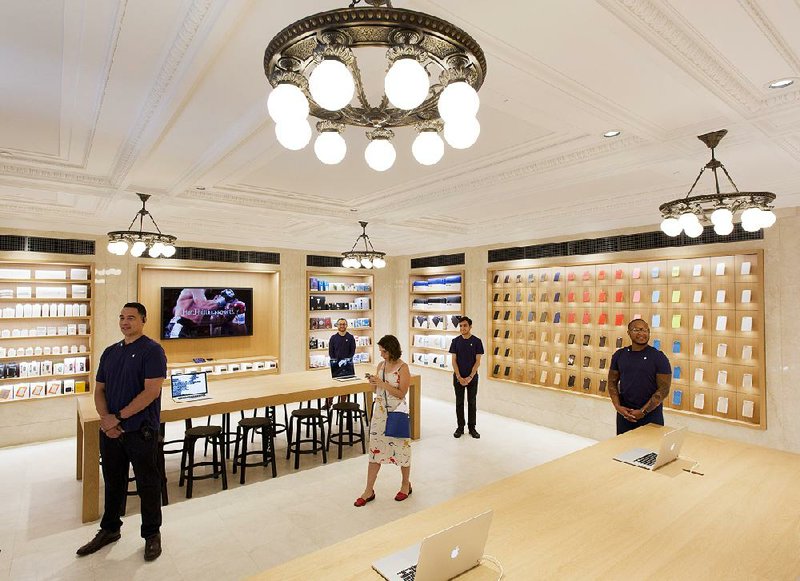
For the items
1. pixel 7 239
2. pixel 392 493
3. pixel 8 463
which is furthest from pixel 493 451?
pixel 7 239

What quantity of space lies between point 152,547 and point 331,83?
11.3 ft

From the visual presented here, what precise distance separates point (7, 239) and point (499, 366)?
710 cm

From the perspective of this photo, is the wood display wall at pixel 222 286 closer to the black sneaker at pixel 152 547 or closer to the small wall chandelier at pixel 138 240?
the small wall chandelier at pixel 138 240

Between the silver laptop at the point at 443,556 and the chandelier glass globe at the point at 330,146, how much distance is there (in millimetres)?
1238

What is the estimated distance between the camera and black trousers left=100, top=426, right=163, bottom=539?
10.3ft

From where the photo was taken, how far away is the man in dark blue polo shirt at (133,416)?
3105 mm

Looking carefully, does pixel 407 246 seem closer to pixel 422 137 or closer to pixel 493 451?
pixel 493 451

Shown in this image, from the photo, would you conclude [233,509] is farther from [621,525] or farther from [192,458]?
[621,525]

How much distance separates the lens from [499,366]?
7.58m

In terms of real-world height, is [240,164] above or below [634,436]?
above

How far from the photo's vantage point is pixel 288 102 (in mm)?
1222

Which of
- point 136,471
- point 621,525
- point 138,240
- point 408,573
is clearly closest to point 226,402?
point 136,471

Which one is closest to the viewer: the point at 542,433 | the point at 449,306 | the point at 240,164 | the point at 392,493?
the point at 240,164

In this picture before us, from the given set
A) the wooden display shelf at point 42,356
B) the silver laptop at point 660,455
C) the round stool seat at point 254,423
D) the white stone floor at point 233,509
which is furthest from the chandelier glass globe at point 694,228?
the wooden display shelf at point 42,356
